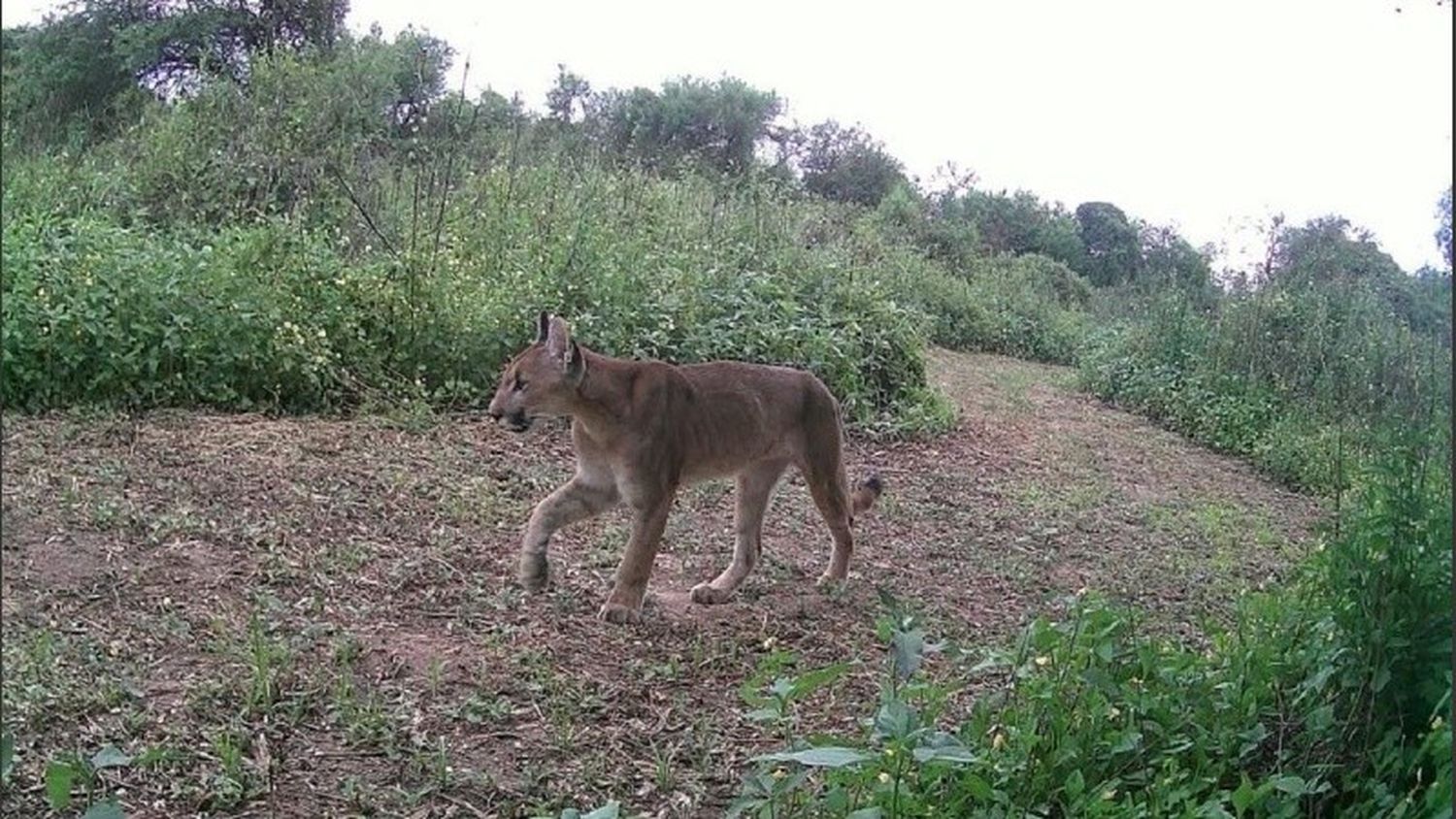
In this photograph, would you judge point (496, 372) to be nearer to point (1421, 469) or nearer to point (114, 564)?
point (114, 564)

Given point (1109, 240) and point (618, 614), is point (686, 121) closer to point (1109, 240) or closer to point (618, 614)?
point (1109, 240)

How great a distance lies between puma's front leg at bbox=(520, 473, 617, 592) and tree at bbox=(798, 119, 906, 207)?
1706 mm

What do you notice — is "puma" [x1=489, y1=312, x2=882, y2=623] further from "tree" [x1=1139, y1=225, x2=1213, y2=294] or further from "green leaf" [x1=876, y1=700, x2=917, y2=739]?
"green leaf" [x1=876, y1=700, x2=917, y2=739]

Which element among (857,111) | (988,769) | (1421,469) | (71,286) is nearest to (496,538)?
(71,286)

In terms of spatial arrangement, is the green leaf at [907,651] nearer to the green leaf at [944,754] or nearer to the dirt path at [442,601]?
the green leaf at [944,754]

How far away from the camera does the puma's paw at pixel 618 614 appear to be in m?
3.55

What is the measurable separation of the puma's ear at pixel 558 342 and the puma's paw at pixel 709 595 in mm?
736

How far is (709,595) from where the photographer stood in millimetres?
3879

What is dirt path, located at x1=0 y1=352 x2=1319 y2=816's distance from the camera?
2402mm

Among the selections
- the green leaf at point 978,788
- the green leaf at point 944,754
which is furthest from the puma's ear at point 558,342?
the green leaf at point 944,754

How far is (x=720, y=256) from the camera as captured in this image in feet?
21.0

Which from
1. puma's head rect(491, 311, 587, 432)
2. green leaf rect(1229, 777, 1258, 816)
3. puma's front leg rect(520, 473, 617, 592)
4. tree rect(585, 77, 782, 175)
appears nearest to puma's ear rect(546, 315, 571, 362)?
puma's head rect(491, 311, 587, 432)

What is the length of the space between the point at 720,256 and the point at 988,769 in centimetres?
421

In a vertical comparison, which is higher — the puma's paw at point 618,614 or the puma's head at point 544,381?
the puma's head at point 544,381
